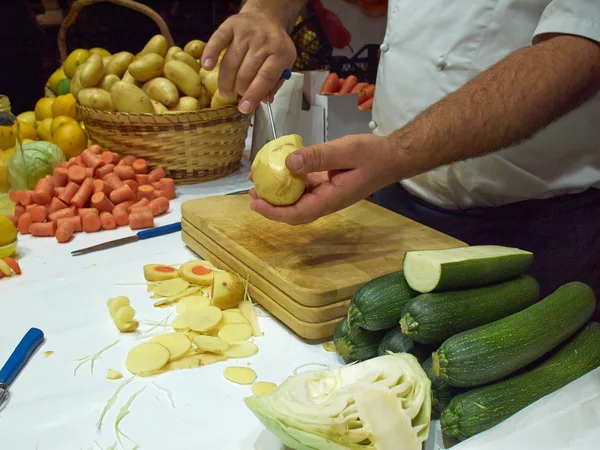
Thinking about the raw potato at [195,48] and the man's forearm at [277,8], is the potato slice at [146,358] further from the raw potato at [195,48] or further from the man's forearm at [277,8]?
the raw potato at [195,48]

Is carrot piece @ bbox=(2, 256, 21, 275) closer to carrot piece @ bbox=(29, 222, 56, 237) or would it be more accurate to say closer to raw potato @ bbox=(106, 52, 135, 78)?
carrot piece @ bbox=(29, 222, 56, 237)

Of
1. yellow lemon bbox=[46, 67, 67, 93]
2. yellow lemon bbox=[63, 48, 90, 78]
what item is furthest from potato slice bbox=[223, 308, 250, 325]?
yellow lemon bbox=[46, 67, 67, 93]

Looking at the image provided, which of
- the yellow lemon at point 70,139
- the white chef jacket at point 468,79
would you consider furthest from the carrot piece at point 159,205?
the white chef jacket at point 468,79

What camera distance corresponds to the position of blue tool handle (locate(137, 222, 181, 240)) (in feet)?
5.40

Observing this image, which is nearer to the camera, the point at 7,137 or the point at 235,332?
the point at 235,332

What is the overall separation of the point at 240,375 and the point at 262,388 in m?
0.05

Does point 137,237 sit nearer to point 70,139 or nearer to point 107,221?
point 107,221

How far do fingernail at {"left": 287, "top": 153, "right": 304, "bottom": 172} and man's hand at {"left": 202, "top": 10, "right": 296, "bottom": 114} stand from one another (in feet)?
1.65

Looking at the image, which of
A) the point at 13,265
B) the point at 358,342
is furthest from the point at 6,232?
the point at 358,342

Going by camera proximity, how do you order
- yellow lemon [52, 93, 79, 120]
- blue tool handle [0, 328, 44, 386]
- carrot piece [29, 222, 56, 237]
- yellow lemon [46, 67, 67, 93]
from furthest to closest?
yellow lemon [46, 67, 67, 93], yellow lemon [52, 93, 79, 120], carrot piece [29, 222, 56, 237], blue tool handle [0, 328, 44, 386]

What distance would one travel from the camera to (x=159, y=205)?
6.04 feet

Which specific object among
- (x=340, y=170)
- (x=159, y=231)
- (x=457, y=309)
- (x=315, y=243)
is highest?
(x=340, y=170)

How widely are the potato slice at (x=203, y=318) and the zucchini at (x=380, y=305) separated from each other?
0.99ft

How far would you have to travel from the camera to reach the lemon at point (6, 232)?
1.45 meters
